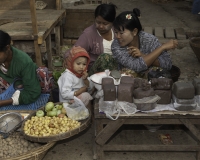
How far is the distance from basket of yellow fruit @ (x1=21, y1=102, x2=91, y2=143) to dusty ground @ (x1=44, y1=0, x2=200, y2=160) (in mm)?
354

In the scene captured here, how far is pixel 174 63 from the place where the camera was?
6.12m

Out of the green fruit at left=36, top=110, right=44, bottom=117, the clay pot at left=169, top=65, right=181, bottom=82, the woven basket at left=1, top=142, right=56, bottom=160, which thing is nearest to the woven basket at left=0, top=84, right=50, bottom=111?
the green fruit at left=36, top=110, right=44, bottom=117

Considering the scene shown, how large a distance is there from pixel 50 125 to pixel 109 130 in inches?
25.0

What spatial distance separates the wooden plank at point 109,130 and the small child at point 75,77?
672 mm

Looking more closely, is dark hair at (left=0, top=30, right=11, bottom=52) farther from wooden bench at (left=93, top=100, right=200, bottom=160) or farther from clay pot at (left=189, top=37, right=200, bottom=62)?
clay pot at (left=189, top=37, right=200, bottom=62)

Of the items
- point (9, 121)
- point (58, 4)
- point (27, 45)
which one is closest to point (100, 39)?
point (27, 45)

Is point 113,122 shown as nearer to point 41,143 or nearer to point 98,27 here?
point 41,143

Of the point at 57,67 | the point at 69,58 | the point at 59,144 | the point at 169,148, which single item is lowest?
the point at 57,67

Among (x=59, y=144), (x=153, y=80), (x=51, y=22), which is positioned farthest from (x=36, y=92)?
(x=51, y=22)

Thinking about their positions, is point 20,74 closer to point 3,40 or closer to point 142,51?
point 3,40

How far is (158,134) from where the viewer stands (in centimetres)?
384

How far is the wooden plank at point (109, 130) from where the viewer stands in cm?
311

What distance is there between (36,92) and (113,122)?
1.24 metres

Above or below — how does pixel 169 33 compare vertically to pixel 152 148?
below
